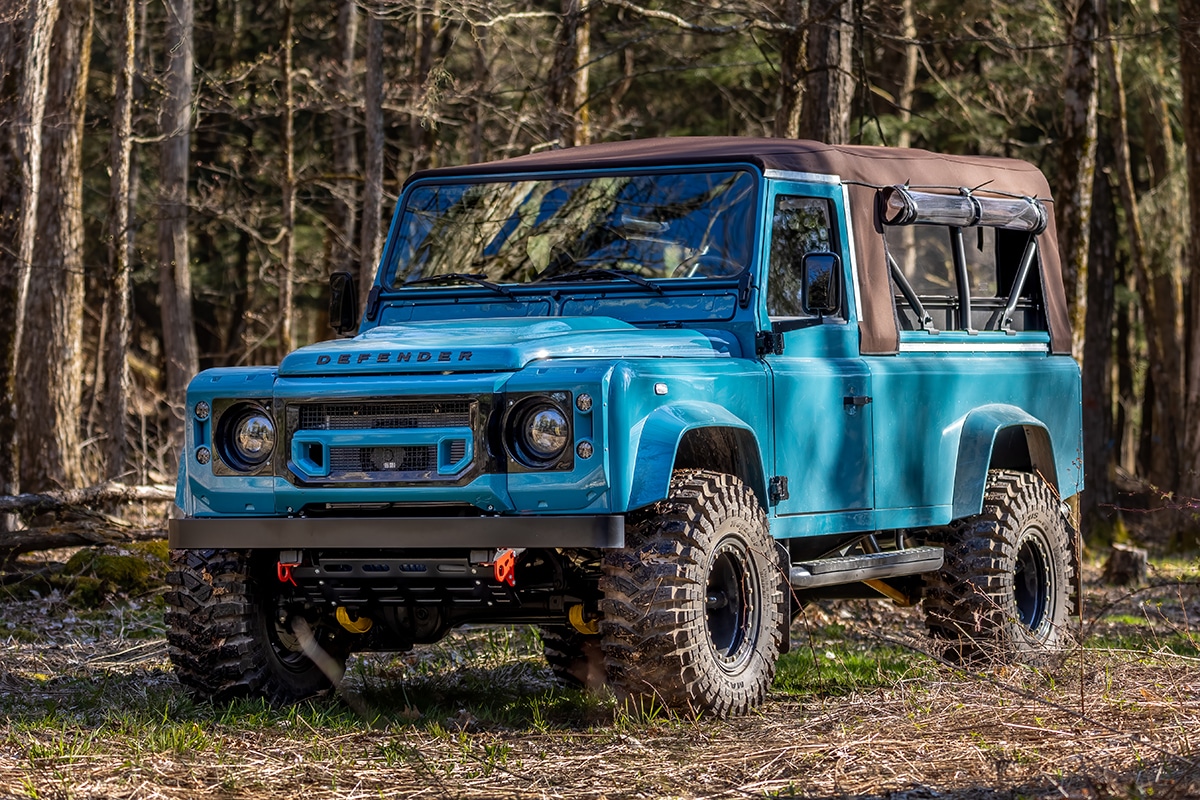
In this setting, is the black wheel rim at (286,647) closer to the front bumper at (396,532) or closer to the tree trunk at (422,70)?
the front bumper at (396,532)

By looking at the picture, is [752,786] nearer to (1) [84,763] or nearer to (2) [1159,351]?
(1) [84,763]

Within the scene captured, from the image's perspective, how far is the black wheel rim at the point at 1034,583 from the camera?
362 inches

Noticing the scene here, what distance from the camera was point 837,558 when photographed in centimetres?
788

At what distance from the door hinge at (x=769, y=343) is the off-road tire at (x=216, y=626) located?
2470mm

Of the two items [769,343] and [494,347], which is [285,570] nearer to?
[494,347]

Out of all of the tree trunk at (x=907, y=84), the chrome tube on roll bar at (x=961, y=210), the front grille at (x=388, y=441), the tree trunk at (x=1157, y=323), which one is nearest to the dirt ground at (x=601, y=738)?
the front grille at (x=388, y=441)

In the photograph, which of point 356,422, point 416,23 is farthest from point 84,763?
point 416,23

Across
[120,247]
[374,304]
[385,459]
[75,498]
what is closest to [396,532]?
[385,459]

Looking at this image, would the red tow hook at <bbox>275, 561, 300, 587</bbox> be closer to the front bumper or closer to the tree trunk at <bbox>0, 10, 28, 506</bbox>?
the front bumper

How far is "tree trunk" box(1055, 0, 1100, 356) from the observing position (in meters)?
13.8

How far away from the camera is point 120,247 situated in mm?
18656

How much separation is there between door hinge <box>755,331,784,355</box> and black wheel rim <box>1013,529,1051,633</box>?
262 centimetres

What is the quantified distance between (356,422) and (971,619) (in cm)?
380

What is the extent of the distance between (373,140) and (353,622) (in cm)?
1102
